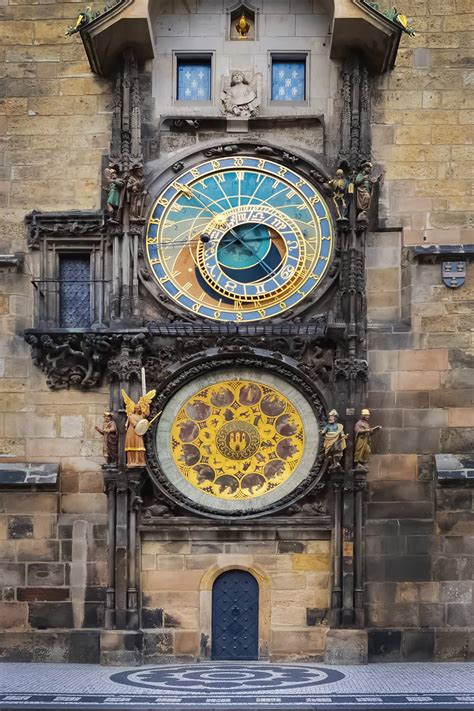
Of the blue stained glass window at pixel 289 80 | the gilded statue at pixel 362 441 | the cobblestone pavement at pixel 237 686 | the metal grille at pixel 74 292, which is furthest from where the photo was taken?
the blue stained glass window at pixel 289 80

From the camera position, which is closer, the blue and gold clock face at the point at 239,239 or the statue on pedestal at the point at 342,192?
the statue on pedestal at the point at 342,192

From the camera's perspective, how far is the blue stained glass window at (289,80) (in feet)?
59.1

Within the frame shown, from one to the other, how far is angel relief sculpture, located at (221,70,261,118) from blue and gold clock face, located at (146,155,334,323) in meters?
0.60

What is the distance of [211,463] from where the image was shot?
675 inches

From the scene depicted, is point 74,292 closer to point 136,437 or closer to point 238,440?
point 136,437

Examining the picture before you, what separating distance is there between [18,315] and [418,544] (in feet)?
18.6

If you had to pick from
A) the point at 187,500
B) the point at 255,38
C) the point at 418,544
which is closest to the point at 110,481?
the point at 187,500

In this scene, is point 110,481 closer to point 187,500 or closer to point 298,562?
point 187,500

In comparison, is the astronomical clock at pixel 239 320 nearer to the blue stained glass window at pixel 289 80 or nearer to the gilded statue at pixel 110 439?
the gilded statue at pixel 110 439

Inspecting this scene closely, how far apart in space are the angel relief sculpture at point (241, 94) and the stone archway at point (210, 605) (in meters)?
5.66

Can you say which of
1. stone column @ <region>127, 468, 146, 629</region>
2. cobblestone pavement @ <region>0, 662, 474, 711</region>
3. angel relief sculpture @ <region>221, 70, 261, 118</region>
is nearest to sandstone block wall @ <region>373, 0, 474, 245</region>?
angel relief sculpture @ <region>221, 70, 261, 118</region>

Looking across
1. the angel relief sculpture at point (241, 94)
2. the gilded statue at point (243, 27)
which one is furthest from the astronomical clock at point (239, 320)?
the gilded statue at point (243, 27)

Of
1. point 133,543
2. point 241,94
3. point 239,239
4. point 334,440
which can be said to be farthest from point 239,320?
point 133,543

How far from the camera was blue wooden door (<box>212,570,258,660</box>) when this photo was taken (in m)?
16.8
